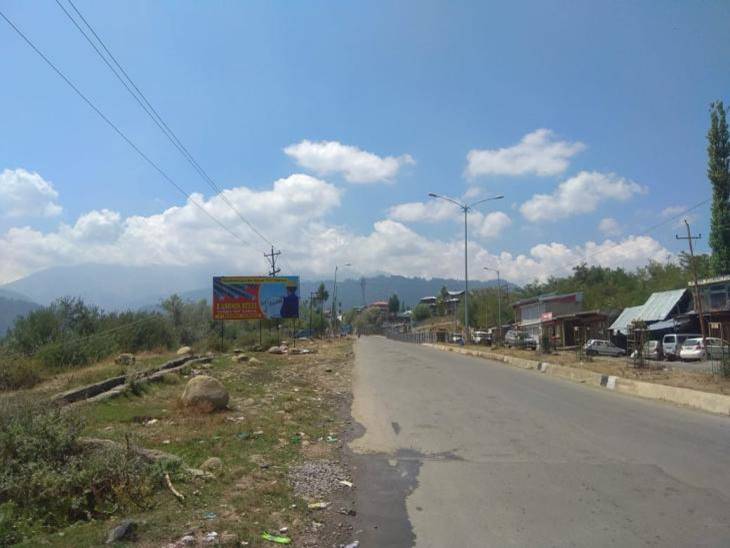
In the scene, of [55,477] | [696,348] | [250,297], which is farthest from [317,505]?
[250,297]

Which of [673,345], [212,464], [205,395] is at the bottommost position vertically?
[212,464]

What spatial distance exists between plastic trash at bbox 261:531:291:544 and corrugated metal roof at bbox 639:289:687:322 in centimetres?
5041

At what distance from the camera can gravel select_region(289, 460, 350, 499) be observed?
727 centimetres

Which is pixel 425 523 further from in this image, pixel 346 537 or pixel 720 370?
pixel 720 370

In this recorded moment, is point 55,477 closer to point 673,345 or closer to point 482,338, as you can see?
point 673,345

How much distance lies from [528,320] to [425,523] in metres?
80.6

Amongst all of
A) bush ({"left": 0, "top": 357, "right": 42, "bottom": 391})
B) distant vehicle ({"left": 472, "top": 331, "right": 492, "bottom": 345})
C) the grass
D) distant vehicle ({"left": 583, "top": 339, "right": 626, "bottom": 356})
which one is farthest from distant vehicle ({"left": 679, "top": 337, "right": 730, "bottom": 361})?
bush ({"left": 0, "top": 357, "right": 42, "bottom": 391})

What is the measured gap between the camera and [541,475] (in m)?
7.82

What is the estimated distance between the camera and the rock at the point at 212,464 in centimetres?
759

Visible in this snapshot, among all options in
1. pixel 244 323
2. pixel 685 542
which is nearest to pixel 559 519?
pixel 685 542

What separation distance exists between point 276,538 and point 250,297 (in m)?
37.9

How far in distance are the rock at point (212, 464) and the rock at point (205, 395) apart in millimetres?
4632

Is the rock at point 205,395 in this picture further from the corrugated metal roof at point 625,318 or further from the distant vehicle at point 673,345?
the corrugated metal roof at point 625,318

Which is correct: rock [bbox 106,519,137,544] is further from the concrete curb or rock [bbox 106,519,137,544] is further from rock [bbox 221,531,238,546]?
the concrete curb
